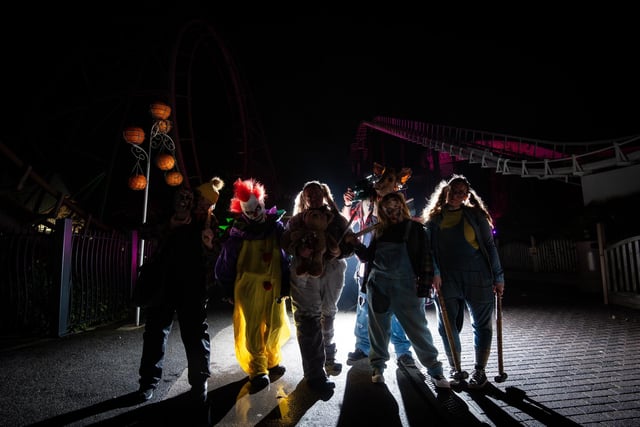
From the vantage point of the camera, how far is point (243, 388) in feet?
10.1

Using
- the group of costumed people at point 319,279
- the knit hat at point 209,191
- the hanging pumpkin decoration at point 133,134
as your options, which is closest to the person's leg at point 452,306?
the group of costumed people at point 319,279

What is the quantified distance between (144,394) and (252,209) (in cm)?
188

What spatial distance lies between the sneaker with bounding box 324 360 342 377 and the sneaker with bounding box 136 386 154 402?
164 cm

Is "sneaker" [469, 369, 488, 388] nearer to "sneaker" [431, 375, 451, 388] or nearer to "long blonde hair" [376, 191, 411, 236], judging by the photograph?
"sneaker" [431, 375, 451, 388]

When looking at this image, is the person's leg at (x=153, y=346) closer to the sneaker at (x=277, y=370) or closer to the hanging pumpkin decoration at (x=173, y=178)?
the sneaker at (x=277, y=370)

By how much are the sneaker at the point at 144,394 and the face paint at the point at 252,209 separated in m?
1.76

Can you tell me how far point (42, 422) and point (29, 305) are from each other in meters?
4.00

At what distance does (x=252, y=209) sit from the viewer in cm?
337

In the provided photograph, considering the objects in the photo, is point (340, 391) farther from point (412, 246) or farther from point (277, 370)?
point (412, 246)

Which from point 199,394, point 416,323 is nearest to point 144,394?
point 199,394

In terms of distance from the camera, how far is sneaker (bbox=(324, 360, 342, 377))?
3.41 metres

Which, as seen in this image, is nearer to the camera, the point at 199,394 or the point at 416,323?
the point at 199,394

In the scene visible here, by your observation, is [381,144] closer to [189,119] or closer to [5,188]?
[189,119]

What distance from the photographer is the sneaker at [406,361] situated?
342 centimetres
